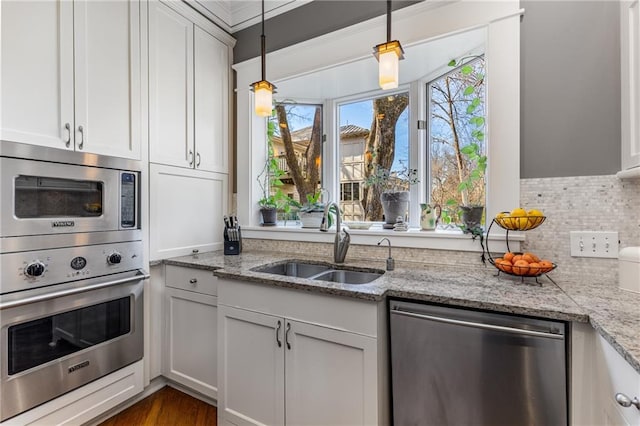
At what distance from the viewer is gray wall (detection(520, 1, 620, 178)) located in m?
1.42

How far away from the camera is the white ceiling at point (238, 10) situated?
226cm

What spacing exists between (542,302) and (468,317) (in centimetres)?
26

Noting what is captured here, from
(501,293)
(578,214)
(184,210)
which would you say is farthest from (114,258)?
(578,214)

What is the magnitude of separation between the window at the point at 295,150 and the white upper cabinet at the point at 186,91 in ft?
1.44

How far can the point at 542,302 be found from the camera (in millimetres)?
1100

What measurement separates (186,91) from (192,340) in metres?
1.73

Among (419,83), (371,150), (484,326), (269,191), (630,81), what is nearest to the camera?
(484,326)

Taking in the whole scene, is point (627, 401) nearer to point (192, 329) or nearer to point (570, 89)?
point (570, 89)

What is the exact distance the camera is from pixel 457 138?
2.00m

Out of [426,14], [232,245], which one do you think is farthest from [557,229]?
[232,245]

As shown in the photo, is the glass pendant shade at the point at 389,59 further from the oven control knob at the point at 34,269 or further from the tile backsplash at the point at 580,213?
the oven control knob at the point at 34,269

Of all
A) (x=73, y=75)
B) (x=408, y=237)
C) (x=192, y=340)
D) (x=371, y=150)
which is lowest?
(x=192, y=340)

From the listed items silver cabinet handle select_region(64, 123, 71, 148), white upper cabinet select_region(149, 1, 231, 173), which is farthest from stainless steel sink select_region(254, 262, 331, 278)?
silver cabinet handle select_region(64, 123, 71, 148)

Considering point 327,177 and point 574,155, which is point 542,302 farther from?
point 327,177
